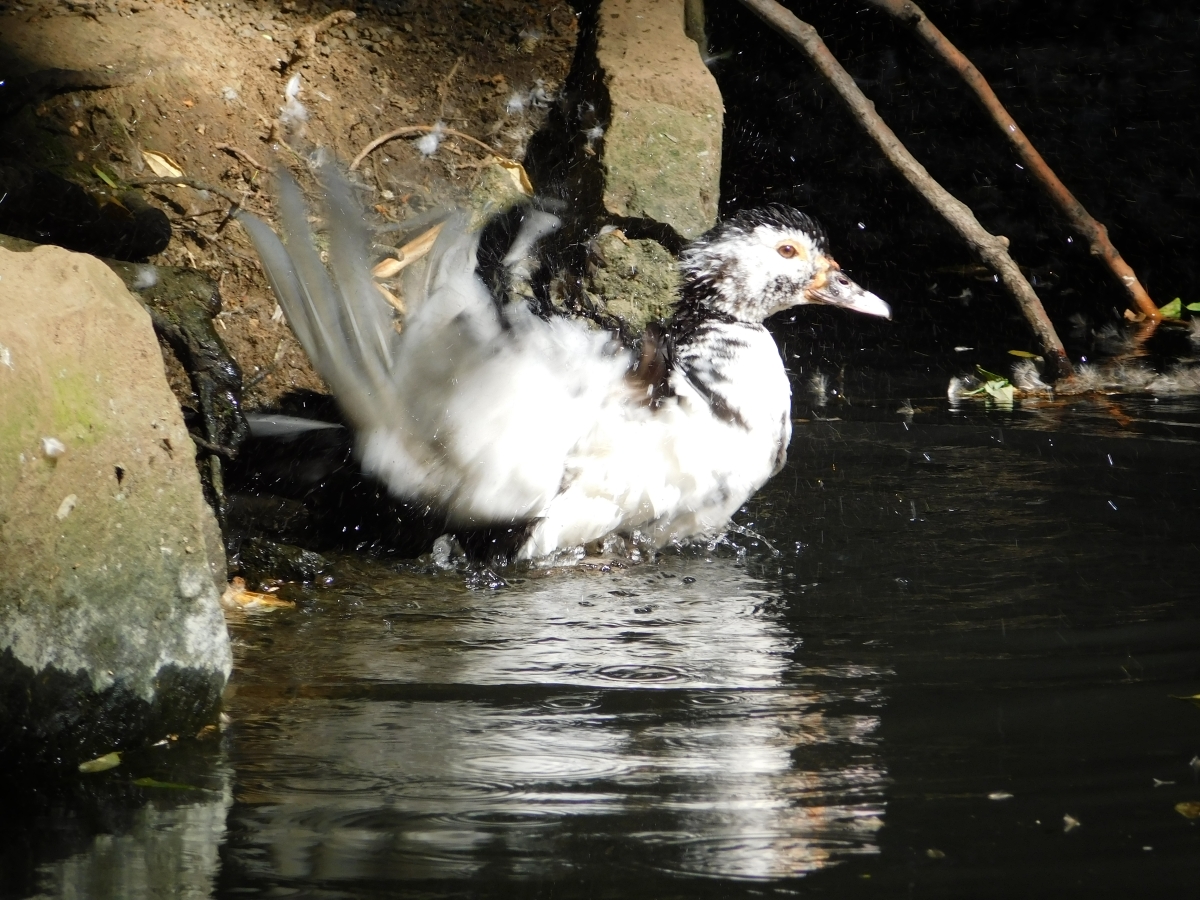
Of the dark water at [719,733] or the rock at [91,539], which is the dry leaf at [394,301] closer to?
the dark water at [719,733]

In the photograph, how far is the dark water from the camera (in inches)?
70.9

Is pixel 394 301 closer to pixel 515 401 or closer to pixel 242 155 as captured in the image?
pixel 242 155

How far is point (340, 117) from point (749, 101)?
3.55m

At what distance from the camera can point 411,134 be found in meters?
5.14

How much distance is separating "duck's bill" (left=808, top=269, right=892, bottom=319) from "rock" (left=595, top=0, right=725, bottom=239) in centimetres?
102

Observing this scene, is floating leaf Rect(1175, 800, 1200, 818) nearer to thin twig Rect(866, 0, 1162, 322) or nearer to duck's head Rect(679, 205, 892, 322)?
duck's head Rect(679, 205, 892, 322)

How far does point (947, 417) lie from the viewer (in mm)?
5113

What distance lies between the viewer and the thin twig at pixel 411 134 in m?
4.95

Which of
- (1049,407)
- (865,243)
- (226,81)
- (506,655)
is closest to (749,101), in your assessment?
(865,243)

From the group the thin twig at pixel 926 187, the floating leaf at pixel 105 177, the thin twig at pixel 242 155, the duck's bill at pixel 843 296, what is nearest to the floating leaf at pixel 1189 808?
the duck's bill at pixel 843 296

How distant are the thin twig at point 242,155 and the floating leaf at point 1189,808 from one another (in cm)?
354

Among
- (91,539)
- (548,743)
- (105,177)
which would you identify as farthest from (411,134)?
(548,743)

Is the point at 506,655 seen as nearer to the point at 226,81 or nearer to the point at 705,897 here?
the point at 705,897

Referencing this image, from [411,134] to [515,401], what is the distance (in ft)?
7.10
